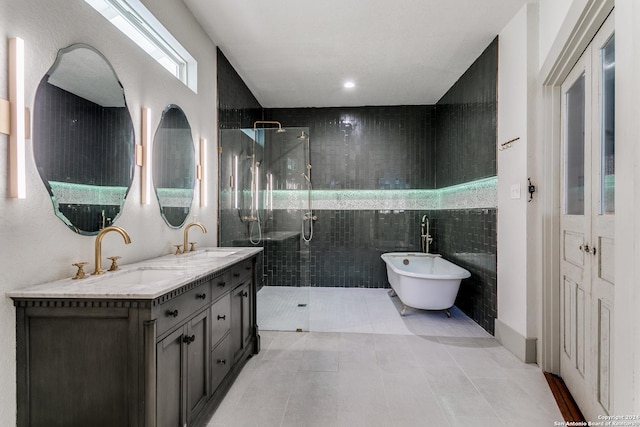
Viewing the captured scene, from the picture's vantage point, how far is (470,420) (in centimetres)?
173

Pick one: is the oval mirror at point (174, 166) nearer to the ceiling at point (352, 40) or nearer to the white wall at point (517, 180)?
the ceiling at point (352, 40)

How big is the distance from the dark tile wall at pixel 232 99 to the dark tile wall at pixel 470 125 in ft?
8.85

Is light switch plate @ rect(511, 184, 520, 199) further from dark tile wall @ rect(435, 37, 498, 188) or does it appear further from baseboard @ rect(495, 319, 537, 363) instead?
baseboard @ rect(495, 319, 537, 363)

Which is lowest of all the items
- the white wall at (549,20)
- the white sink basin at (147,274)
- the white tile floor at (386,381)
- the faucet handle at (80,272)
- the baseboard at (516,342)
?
the white tile floor at (386,381)

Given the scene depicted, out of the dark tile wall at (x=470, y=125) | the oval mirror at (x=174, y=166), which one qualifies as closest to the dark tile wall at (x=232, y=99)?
the oval mirror at (x=174, y=166)

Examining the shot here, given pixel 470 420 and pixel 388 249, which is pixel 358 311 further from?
pixel 470 420

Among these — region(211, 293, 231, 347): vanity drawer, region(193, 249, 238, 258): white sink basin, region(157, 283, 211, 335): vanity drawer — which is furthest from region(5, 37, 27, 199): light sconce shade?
region(193, 249, 238, 258): white sink basin

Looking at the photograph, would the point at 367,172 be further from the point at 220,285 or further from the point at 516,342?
the point at 220,285

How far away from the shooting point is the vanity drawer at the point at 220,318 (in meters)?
1.80

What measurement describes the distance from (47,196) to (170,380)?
38.3 inches

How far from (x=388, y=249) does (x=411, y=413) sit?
306cm

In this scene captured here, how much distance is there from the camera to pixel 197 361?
1.60m

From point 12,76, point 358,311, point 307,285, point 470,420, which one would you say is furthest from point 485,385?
point 12,76

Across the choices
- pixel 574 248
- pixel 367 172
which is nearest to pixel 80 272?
pixel 574 248
